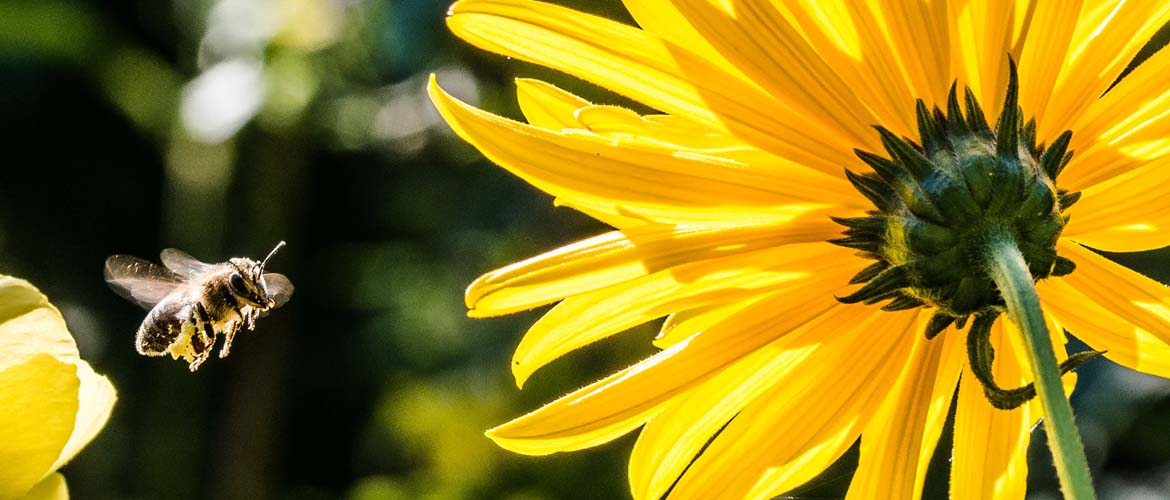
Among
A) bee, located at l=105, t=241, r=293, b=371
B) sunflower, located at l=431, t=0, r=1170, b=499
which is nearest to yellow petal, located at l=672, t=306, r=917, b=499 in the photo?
sunflower, located at l=431, t=0, r=1170, b=499

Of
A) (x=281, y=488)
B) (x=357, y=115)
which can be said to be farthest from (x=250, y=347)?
(x=357, y=115)

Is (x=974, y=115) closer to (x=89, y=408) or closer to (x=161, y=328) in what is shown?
(x=89, y=408)

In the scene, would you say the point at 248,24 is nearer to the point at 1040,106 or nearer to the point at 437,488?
the point at 437,488

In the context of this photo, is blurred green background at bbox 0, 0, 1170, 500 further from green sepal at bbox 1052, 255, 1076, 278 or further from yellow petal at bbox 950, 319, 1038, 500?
green sepal at bbox 1052, 255, 1076, 278

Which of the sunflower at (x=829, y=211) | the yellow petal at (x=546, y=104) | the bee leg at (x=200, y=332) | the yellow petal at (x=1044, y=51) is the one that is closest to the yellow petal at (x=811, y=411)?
the sunflower at (x=829, y=211)

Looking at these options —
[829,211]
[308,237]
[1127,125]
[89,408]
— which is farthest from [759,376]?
[308,237]

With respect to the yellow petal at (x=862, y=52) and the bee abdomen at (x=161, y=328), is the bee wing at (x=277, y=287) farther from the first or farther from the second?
the yellow petal at (x=862, y=52)

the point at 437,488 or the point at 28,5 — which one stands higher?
the point at 28,5
